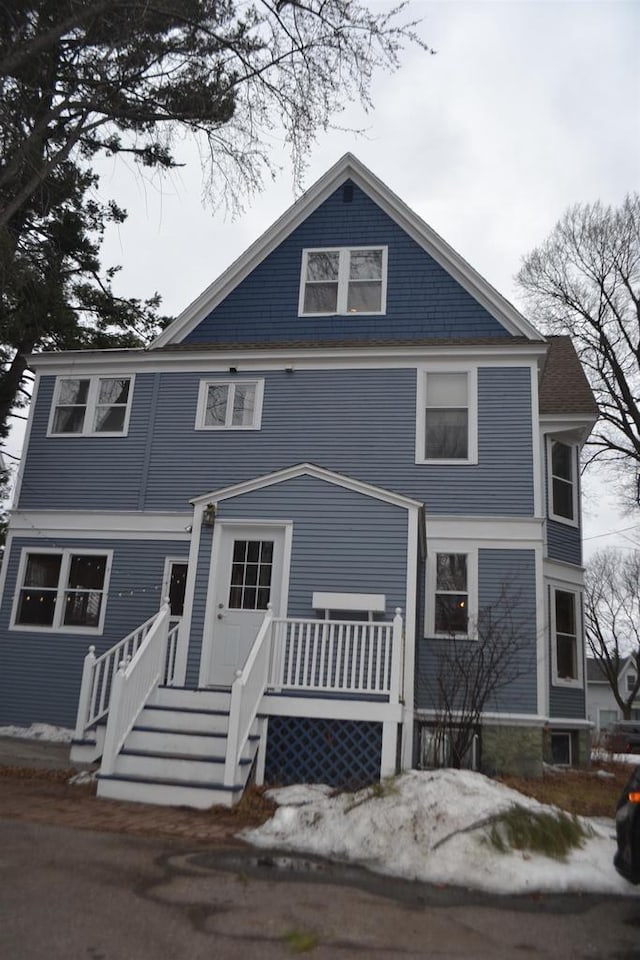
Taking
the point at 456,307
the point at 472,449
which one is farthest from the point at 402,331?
the point at 472,449

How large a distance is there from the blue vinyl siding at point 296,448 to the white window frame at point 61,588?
0.80 meters

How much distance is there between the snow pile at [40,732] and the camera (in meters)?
12.1

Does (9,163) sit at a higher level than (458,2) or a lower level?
lower

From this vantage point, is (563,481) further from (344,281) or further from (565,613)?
(344,281)

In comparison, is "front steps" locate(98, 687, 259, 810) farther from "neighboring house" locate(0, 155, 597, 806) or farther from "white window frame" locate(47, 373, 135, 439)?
"white window frame" locate(47, 373, 135, 439)

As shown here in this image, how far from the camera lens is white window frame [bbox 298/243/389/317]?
13.7 meters

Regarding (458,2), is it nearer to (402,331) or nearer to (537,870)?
(402,331)

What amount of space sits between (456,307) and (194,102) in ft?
17.5

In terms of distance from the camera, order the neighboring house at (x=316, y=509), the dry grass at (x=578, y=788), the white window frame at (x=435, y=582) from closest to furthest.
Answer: the dry grass at (x=578, y=788)
the neighboring house at (x=316, y=509)
the white window frame at (x=435, y=582)

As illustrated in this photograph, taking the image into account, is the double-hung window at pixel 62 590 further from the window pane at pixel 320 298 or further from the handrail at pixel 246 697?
the window pane at pixel 320 298

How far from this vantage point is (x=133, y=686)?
8.59 metres

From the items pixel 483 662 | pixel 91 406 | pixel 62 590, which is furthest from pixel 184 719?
pixel 91 406

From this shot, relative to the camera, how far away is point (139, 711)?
28.7ft

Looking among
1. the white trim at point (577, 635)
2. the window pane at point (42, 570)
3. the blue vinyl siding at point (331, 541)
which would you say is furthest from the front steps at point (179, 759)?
the white trim at point (577, 635)
